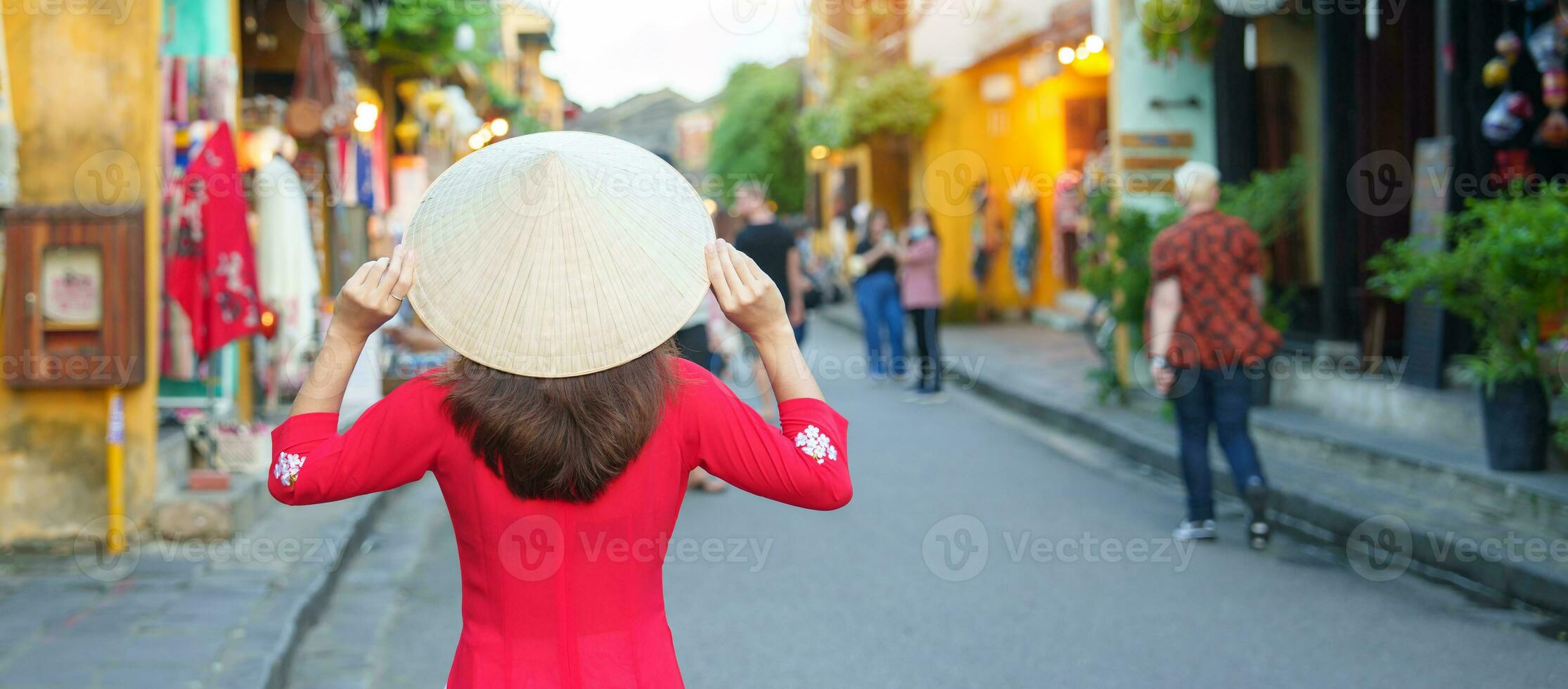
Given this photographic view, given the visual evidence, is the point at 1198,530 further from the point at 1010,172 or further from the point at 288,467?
the point at 1010,172

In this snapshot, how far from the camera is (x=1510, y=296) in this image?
22.1 feet

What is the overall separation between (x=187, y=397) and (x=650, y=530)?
6.75 metres

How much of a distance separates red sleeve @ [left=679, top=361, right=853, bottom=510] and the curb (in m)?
2.87

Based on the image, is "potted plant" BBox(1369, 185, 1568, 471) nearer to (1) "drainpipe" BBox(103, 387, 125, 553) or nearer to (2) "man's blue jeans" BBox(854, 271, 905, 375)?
(1) "drainpipe" BBox(103, 387, 125, 553)

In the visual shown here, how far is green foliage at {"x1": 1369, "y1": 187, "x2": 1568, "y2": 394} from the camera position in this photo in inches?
256

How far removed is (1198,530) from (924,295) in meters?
6.70

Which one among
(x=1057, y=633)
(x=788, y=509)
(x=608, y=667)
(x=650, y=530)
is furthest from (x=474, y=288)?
(x=788, y=509)

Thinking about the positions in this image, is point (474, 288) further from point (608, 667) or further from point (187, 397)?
point (187, 397)

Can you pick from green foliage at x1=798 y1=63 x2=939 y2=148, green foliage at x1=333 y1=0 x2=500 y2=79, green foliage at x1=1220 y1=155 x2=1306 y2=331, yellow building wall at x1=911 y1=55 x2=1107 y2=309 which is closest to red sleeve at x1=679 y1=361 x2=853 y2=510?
green foliage at x1=1220 y1=155 x2=1306 y2=331

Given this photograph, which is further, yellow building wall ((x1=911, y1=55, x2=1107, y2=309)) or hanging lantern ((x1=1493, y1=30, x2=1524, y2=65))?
yellow building wall ((x1=911, y1=55, x2=1107, y2=309))

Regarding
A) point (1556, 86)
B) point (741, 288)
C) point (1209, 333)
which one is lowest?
point (1209, 333)

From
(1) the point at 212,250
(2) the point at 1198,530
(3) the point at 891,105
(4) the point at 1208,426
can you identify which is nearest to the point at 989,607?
(2) the point at 1198,530

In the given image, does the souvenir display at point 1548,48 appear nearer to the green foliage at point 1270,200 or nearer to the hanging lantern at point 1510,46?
the hanging lantern at point 1510,46

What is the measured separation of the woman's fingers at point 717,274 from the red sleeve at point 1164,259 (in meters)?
5.20
